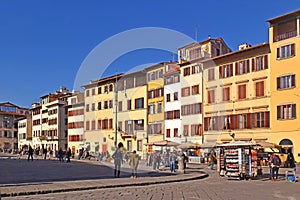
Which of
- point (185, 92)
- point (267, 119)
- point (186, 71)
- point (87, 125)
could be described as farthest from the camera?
point (87, 125)

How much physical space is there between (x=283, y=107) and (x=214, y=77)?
1089 centimetres

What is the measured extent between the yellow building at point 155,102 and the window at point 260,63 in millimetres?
17656

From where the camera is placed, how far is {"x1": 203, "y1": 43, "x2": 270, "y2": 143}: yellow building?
45.4 meters

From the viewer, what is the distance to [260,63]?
4572cm

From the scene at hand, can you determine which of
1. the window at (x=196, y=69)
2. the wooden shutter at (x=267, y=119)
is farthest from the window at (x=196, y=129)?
the wooden shutter at (x=267, y=119)

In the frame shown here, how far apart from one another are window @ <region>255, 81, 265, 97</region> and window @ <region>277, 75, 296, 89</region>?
7.03 ft

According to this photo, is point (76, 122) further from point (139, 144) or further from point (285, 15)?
Answer: point (285, 15)

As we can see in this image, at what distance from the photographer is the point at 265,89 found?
45250 mm

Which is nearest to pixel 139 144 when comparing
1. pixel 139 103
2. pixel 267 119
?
pixel 139 103

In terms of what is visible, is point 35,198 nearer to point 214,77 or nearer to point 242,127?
point 242,127

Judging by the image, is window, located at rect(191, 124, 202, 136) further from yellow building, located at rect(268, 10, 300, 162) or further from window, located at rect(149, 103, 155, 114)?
yellow building, located at rect(268, 10, 300, 162)

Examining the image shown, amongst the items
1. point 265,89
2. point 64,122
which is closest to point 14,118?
point 64,122

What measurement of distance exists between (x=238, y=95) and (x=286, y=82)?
675cm

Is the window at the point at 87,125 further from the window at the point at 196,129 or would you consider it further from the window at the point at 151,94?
the window at the point at 196,129
